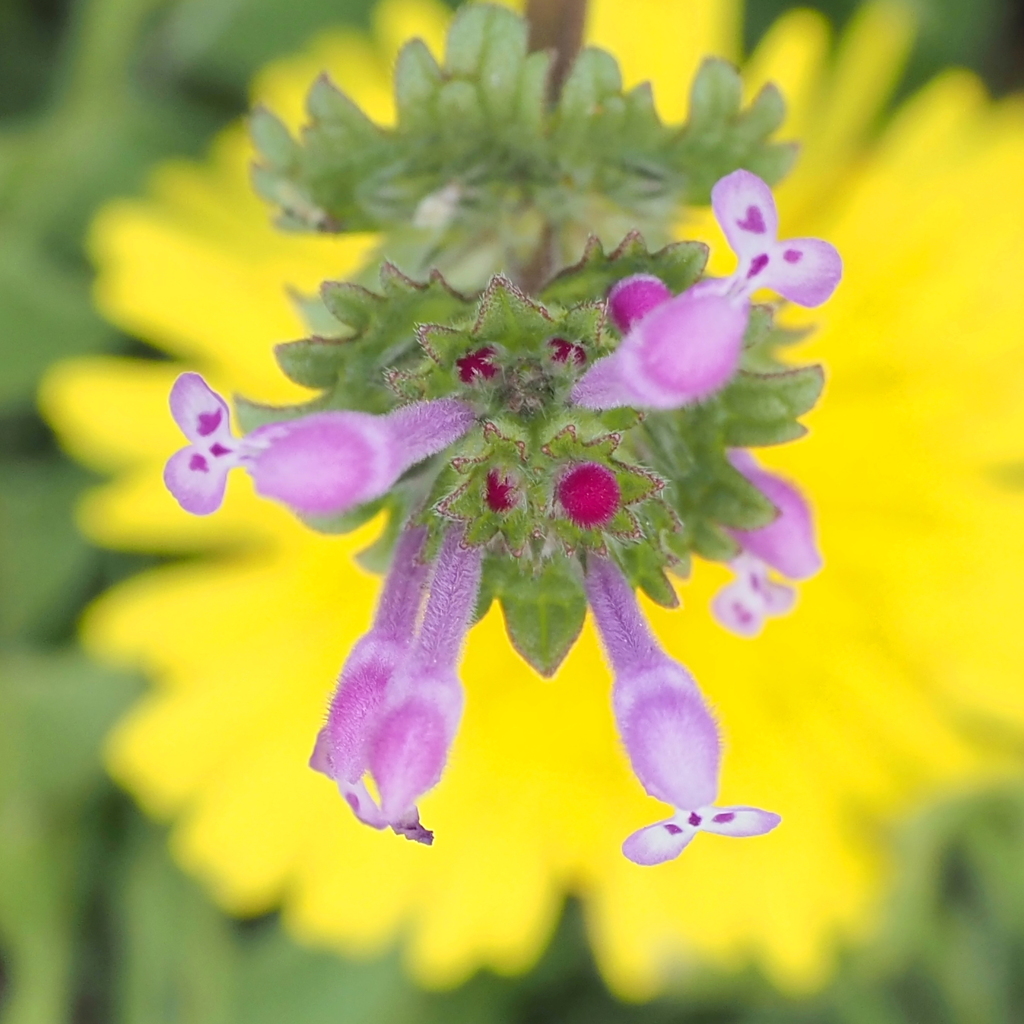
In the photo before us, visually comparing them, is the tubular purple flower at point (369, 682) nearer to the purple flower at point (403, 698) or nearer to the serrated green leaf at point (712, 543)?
the purple flower at point (403, 698)

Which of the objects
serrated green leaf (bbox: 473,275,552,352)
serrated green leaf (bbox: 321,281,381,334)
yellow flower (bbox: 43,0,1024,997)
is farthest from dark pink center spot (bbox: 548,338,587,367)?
yellow flower (bbox: 43,0,1024,997)

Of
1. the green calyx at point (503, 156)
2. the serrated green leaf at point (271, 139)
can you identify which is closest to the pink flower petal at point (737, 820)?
the green calyx at point (503, 156)

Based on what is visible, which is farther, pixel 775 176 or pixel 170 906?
pixel 170 906

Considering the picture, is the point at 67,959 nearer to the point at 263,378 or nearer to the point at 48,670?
the point at 48,670

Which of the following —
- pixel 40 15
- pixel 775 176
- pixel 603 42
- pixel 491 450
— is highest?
pixel 40 15

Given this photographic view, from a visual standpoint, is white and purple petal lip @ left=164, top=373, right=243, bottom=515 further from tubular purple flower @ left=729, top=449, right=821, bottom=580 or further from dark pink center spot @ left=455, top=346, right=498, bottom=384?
tubular purple flower @ left=729, top=449, right=821, bottom=580

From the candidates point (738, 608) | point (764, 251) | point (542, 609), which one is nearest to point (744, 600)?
point (738, 608)

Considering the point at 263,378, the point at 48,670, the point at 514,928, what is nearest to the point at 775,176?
the point at 263,378

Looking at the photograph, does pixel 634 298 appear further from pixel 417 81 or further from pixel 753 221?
pixel 417 81
